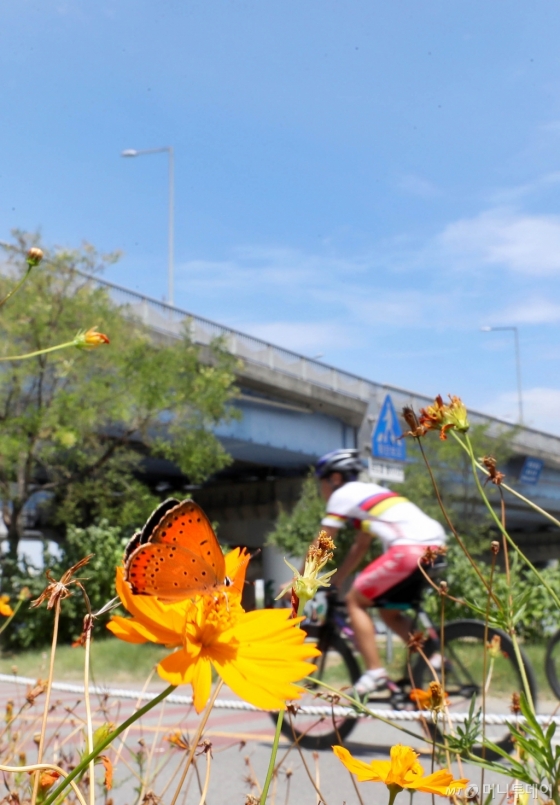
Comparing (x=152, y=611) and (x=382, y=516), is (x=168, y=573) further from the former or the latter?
(x=382, y=516)

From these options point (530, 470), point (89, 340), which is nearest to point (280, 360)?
point (530, 470)

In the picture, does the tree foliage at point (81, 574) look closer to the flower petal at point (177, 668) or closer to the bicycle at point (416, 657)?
the bicycle at point (416, 657)

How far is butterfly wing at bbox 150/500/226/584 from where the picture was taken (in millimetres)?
896

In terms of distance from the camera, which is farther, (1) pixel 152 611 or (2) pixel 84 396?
(2) pixel 84 396

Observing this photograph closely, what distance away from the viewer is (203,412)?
19.1 metres

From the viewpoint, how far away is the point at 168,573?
0.85 meters

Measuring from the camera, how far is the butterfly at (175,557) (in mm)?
819

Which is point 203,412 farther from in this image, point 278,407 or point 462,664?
point 462,664

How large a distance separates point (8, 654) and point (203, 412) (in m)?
6.52

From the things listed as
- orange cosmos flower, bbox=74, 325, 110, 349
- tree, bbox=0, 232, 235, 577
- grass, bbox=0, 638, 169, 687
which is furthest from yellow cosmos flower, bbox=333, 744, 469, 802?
tree, bbox=0, 232, 235, 577

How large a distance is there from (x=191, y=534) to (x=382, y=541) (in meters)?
4.33

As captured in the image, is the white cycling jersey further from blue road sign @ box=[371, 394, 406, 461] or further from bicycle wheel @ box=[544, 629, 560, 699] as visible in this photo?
blue road sign @ box=[371, 394, 406, 461]

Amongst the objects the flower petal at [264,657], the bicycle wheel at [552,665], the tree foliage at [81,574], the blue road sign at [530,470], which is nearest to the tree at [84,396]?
the tree foliage at [81,574]

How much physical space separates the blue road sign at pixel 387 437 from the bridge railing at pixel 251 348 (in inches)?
440
